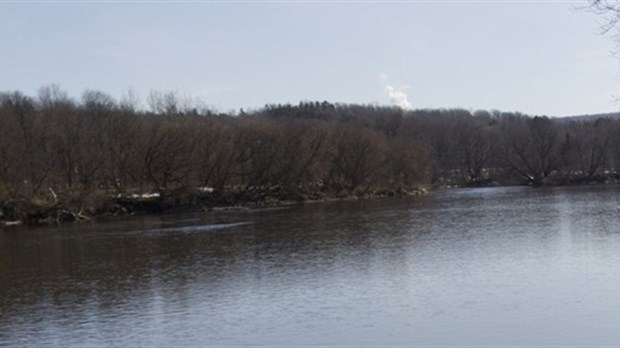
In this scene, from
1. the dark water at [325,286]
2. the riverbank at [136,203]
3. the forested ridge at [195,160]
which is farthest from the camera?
the forested ridge at [195,160]

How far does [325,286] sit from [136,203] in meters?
50.9

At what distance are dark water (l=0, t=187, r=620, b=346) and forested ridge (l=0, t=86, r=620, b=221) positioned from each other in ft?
73.9

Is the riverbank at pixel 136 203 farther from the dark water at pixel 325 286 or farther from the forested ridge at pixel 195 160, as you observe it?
the dark water at pixel 325 286

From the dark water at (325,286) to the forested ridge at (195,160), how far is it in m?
22.5

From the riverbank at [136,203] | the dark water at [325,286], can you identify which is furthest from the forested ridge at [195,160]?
the dark water at [325,286]

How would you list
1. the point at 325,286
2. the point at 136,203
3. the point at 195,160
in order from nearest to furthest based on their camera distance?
the point at 325,286, the point at 136,203, the point at 195,160

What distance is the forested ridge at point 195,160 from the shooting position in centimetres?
6800

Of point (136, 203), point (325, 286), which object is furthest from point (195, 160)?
point (325, 286)

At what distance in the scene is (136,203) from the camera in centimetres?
7300

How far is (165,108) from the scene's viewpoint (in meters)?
96.0

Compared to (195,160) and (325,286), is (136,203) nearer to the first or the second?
(195,160)

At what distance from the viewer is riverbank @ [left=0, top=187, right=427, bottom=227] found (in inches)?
2461

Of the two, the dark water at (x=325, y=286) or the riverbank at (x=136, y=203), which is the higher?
the riverbank at (x=136, y=203)

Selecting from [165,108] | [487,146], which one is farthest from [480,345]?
[487,146]
